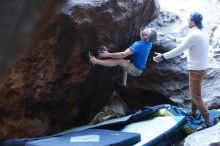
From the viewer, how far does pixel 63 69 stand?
4.75 metres

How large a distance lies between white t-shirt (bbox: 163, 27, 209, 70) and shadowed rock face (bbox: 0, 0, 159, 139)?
2.71 ft

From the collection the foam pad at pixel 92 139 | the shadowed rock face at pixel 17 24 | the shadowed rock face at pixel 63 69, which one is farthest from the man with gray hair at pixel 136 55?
the shadowed rock face at pixel 17 24

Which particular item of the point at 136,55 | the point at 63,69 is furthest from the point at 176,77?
the point at 63,69

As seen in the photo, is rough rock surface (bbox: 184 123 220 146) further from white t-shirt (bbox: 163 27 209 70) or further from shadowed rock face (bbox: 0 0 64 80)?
shadowed rock face (bbox: 0 0 64 80)

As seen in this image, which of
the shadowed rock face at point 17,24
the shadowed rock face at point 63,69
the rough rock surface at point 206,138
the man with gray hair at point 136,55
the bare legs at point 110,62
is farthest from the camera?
the man with gray hair at point 136,55

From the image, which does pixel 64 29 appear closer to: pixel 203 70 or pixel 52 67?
pixel 52 67

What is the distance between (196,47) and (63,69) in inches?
62.3

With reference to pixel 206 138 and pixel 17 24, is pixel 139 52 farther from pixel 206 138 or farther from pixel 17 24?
pixel 17 24

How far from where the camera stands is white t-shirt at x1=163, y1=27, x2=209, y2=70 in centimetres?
463

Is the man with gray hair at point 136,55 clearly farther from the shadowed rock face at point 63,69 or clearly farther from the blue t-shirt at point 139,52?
the shadowed rock face at point 63,69

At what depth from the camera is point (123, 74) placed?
5586 millimetres

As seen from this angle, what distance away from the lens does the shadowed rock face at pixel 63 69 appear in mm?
4410

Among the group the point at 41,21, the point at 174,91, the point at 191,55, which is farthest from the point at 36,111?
the point at 41,21

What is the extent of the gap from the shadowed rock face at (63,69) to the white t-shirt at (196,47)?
825 mm
